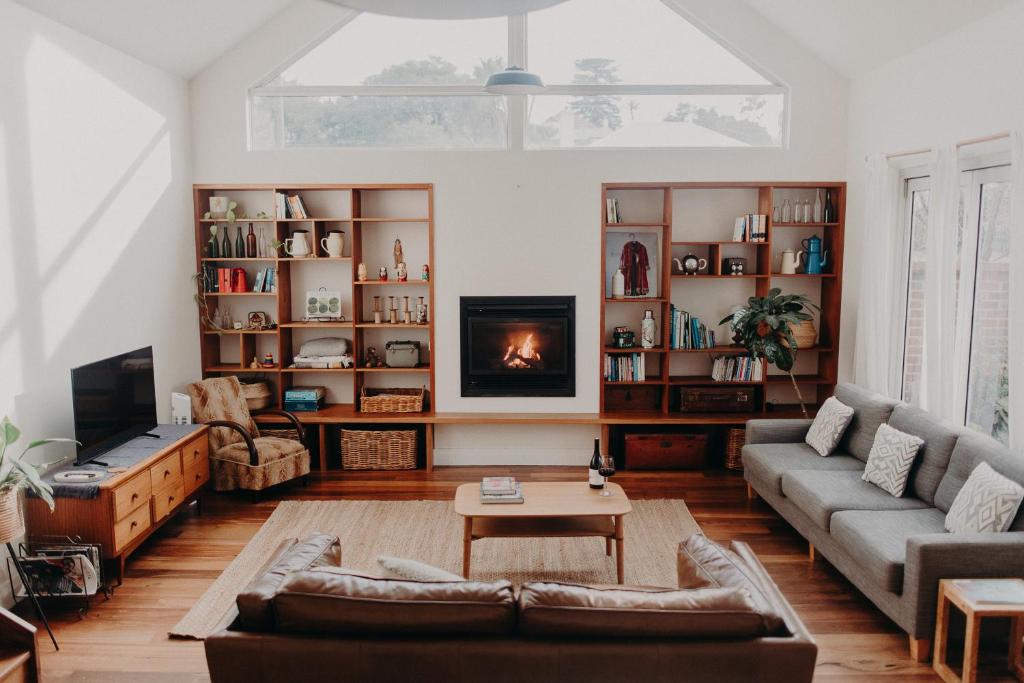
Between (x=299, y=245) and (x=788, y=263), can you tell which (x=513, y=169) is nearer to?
(x=299, y=245)

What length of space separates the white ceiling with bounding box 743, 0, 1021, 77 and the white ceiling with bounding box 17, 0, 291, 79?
3.88m

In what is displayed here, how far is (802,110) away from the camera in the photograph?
6.24 metres

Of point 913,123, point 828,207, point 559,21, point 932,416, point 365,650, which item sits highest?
point 559,21

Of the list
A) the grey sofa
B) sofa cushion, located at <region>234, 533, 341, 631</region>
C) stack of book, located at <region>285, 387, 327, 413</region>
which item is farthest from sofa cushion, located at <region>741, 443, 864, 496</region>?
stack of book, located at <region>285, 387, 327, 413</region>

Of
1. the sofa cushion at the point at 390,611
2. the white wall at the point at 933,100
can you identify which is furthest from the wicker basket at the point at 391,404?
the sofa cushion at the point at 390,611

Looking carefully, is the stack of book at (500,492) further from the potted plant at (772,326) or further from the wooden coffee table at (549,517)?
the potted plant at (772,326)

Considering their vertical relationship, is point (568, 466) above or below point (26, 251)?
below

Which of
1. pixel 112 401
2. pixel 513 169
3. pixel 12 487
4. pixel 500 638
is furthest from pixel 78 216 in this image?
pixel 500 638

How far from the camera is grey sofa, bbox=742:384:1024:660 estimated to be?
3340 mm

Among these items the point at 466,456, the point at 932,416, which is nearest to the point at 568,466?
the point at 466,456

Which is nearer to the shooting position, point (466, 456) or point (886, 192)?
point (886, 192)

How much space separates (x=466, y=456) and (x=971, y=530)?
3.90 metres

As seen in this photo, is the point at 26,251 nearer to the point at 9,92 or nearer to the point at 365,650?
the point at 9,92

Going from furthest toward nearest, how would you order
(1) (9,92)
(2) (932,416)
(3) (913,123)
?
(3) (913,123) → (2) (932,416) → (1) (9,92)
